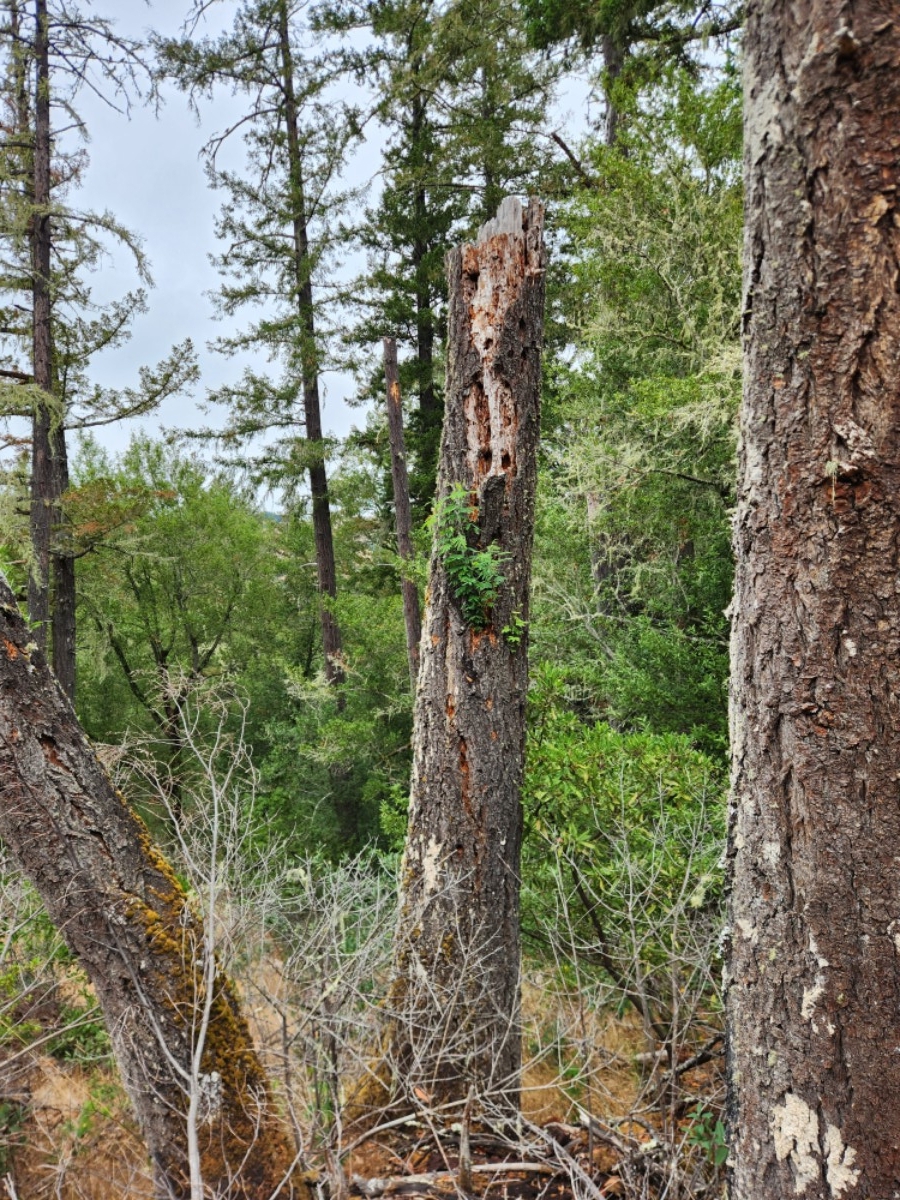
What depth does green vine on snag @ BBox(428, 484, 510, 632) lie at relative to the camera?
3.31 metres

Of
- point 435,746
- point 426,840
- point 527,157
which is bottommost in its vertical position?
point 426,840

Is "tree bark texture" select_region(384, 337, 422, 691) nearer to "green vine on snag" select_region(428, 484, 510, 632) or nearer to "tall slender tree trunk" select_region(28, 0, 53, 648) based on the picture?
"green vine on snag" select_region(428, 484, 510, 632)

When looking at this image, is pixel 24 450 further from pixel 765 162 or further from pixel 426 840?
pixel 765 162

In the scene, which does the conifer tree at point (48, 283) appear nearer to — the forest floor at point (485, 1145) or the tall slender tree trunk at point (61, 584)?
the tall slender tree trunk at point (61, 584)

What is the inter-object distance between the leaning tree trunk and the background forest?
0.30 meters

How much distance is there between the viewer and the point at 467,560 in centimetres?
333

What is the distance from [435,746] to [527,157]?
10004 mm

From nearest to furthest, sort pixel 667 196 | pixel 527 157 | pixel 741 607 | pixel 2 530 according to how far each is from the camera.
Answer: pixel 741 607
pixel 667 196
pixel 2 530
pixel 527 157

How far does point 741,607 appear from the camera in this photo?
1546 millimetres

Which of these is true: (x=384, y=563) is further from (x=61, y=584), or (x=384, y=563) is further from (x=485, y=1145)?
(x=485, y=1145)

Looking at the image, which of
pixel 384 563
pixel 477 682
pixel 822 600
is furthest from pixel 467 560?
pixel 384 563

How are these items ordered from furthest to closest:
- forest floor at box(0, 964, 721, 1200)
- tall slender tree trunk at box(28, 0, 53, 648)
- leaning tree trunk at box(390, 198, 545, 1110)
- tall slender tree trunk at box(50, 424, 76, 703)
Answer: tall slender tree trunk at box(50, 424, 76, 703) < tall slender tree trunk at box(28, 0, 53, 648) < leaning tree trunk at box(390, 198, 545, 1110) < forest floor at box(0, 964, 721, 1200)

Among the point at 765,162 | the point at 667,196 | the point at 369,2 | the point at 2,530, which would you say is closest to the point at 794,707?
the point at 765,162

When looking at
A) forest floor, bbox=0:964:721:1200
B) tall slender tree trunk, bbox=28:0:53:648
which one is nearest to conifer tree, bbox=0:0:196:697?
tall slender tree trunk, bbox=28:0:53:648
